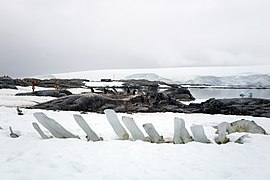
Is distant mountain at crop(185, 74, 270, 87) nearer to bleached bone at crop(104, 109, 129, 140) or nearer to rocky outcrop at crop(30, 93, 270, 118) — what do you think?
rocky outcrop at crop(30, 93, 270, 118)

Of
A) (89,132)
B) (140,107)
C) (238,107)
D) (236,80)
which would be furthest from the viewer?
(236,80)

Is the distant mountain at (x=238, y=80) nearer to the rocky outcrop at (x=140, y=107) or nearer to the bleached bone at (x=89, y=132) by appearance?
the rocky outcrop at (x=140, y=107)

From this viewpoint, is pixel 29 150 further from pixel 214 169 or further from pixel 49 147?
pixel 214 169

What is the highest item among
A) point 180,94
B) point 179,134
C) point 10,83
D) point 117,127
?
point 10,83

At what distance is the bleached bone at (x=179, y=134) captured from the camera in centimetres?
740

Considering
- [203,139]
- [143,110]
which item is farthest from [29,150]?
[143,110]

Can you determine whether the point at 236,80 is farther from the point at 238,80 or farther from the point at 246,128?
the point at 246,128

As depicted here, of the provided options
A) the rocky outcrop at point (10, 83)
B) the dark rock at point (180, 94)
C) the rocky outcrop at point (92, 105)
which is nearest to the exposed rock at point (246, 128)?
the rocky outcrop at point (92, 105)

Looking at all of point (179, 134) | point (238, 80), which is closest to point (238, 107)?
point (179, 134)

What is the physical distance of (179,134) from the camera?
7.52 meters

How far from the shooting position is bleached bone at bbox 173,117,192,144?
7.40 metres

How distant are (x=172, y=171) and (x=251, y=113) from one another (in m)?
11.3

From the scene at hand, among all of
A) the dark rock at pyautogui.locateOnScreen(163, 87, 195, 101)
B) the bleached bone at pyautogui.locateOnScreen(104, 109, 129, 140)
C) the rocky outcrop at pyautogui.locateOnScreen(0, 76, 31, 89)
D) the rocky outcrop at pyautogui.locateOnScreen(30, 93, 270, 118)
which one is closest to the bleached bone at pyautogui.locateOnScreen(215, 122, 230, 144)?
the bleached bone at pyautogui.locateOnScreen(104, 109, 129, 140)

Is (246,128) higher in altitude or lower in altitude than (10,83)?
lower
